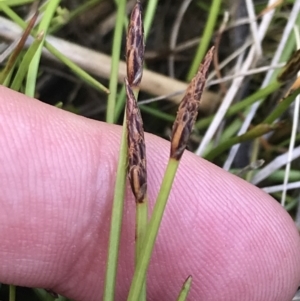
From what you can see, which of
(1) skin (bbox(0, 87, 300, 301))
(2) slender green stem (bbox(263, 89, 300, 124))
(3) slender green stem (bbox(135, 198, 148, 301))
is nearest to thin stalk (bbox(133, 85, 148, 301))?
(3) slender green stem (bbox(135, 198, 148, 301))

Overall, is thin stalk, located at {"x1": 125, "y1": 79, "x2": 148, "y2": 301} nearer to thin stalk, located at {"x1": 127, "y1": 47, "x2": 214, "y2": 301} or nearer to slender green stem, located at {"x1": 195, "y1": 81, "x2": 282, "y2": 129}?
thin stalk, located at {"x1": 127, "y1": 47, "x2": 214, "y2": 301}

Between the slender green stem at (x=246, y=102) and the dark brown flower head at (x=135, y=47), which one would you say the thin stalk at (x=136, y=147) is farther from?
the slender green stem at (x=246, y=102)

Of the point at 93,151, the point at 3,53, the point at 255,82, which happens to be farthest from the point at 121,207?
the point at 255,82

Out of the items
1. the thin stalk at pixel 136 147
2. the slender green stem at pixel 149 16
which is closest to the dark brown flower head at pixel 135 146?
the thin stalk at pixel 136 147

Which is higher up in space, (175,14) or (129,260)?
(175,14)

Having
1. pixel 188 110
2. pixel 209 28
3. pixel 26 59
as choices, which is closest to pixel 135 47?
pixel 188 110

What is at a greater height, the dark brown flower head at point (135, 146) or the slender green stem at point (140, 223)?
the dark brown flower head at point (135, 146)

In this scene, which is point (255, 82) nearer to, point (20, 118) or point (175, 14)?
point (175, 14)
